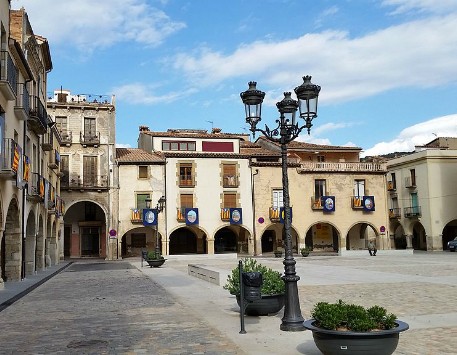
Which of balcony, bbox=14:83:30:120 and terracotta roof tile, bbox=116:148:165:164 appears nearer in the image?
balcony, bbox=14:83:30:120

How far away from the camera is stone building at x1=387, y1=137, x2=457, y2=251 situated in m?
49.2

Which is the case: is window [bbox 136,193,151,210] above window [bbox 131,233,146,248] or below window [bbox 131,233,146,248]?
above

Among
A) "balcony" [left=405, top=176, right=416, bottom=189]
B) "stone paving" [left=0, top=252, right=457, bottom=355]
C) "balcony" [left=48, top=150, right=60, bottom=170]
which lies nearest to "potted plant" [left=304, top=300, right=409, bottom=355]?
"stone paving" [left=0, top=252, right=457, bottom=355]

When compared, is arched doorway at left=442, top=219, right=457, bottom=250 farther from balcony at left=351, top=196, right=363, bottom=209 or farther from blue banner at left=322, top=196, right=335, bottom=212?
blue banner at left=322, top=196, right=335, bottom=212

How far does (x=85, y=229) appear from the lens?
150ft

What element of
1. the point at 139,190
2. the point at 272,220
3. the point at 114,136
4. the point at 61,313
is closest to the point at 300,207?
the point at 272,220

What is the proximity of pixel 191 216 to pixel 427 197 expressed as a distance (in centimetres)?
2323

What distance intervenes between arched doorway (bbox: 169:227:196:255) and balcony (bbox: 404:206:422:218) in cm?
2165

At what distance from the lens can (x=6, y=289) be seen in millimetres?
17453

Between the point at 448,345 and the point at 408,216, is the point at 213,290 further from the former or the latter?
the point at 408,216

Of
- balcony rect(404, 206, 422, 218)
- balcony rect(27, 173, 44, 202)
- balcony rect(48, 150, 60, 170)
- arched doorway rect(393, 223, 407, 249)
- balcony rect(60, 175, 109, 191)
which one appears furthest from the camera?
arched doorway rect(393, 223, 407, 249)

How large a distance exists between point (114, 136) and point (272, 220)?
619 inches

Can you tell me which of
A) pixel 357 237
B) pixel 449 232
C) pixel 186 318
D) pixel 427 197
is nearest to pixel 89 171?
pixel 357 237

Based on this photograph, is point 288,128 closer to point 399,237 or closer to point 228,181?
point 228,181
